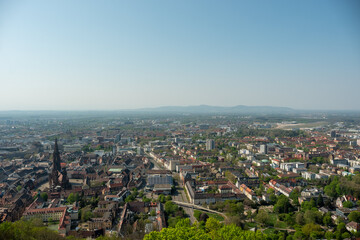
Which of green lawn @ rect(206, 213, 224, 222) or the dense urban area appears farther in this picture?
green lawn @ rect(206, 213, 224, 222)

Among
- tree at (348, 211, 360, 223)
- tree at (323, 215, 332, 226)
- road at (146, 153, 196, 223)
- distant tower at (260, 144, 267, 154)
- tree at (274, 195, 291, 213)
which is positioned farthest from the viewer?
distant tower at (260, 144, 267, 154)

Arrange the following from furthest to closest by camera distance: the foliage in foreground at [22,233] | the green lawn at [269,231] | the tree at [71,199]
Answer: the tree at [71,199]
the green lawn at [269,231]
the foliage in foreground at [22,233]

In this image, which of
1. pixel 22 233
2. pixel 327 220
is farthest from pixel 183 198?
pixel 22 233

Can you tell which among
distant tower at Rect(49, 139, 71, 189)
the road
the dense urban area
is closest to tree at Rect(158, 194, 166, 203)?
the dense urban area

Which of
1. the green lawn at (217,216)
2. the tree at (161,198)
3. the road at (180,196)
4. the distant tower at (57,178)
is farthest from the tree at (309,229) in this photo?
the distant tower at (57,178)

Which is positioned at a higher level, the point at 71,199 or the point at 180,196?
the point at 71,199

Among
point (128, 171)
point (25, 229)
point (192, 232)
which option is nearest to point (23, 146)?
point (128, 171)

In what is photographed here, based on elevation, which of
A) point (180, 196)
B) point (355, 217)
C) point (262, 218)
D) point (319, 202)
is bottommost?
point (180, 196)

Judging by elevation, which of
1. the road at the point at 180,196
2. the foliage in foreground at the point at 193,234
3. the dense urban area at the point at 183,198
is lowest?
the road at the point at 180,196

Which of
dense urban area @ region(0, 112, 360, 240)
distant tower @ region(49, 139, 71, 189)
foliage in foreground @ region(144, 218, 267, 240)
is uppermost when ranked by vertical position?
foliage in foreground @ region(144, 218, 267, 240)

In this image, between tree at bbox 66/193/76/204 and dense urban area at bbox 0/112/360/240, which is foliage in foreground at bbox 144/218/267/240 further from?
tree at bbox 66/193/76/204

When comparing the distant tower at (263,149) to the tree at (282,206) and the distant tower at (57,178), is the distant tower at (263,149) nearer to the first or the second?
the tree at (282,206)

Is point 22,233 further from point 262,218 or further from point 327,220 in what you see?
point 327,220
